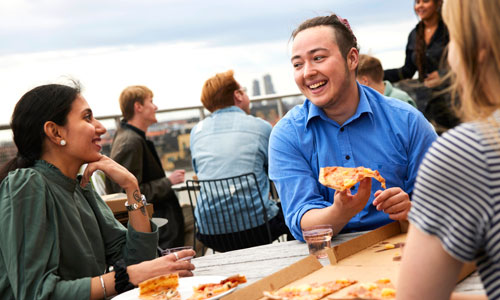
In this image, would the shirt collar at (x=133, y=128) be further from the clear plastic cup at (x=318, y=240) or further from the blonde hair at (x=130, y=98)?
the clear plastic cup at (x=318, y=240)

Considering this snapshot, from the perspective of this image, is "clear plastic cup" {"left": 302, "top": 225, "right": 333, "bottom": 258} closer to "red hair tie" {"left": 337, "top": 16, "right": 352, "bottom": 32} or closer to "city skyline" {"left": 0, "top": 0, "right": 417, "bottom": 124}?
"red hair tie" {"left": 337, "top": 16, "right": 352, "bottom": 32}

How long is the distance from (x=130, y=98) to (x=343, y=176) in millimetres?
3829

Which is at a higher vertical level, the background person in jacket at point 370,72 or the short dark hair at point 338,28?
the short dark hair at point 338,28

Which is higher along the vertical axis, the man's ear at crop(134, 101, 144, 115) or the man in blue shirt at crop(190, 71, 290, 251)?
the man's ear at crop(134, 101, 144, 115)

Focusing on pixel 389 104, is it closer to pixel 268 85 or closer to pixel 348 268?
pixel 348 268

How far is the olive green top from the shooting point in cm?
192

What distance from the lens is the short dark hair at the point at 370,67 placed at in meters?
4.87

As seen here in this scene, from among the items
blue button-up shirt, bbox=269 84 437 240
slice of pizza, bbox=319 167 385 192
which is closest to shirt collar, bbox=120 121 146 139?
blue button-up shirt, bbox=269 84 437 240

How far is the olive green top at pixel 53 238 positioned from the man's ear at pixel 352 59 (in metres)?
1.22

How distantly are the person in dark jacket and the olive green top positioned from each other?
2475 mm

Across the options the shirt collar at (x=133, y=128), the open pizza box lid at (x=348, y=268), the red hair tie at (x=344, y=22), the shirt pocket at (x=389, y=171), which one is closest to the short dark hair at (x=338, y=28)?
the red hair tie at (x=344, y=22)

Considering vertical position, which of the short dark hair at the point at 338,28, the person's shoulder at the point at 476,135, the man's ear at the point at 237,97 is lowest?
the man's ear at the point at 237,97

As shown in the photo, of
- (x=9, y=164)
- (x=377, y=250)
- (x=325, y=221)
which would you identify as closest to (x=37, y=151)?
(x=9, y=164)

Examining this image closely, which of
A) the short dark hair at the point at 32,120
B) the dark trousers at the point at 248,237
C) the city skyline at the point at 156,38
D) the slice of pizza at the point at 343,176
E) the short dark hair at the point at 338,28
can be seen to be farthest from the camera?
the city skyline at the point at 156,38
